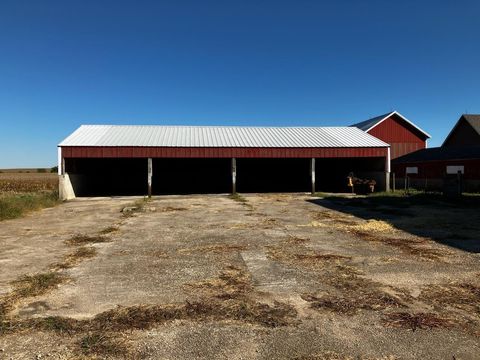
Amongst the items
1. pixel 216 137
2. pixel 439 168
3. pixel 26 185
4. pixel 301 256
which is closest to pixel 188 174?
pixel 216 137

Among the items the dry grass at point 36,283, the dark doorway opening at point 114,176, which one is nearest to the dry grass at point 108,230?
the dry grass at point 36,283

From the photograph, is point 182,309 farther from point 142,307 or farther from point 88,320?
point 88,320

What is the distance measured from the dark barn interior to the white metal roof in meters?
3.38

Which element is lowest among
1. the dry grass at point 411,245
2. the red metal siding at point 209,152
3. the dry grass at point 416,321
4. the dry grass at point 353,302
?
the dry grass at point 416,321

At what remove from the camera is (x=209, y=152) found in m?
31.0

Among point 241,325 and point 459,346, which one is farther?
point 241,325

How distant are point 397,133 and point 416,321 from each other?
44.0 m

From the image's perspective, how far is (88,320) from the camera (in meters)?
5.78

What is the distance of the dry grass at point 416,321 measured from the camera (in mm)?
5531

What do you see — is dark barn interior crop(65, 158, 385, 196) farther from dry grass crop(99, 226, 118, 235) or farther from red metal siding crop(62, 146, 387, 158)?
dry grass crop(99, 226, 118, 235)

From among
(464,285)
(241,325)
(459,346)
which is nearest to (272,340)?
(241,325)

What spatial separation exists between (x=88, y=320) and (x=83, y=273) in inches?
115

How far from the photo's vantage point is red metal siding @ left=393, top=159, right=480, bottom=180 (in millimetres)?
29528

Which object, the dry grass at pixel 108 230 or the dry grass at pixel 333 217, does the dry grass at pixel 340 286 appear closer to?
the dry grass at pixel 333 217
